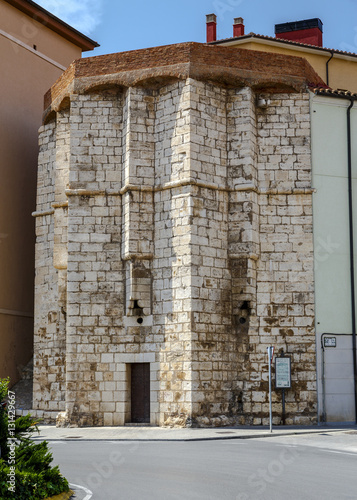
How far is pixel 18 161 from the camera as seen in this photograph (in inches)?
1116

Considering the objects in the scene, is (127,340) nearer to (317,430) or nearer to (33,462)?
(317,430)

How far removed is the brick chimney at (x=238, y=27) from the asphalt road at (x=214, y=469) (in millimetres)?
19784

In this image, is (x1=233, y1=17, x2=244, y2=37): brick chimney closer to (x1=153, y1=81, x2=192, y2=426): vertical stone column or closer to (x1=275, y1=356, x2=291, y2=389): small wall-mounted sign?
(x1=153, y1=81, x2=192, y2=426): vertical stone column

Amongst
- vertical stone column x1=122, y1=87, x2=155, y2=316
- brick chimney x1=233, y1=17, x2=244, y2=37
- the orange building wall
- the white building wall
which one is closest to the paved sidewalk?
the white building wall

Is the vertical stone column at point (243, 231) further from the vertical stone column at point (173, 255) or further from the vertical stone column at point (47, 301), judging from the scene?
the vertical stone column at point (47, 301)

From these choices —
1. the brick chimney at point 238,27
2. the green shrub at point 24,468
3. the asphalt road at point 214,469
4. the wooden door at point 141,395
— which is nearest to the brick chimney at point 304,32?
the brick chimney at point 238,27

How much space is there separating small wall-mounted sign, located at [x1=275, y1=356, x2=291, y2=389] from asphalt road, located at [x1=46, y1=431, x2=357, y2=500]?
3.62 metres

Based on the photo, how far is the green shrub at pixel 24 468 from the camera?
28.8 feet

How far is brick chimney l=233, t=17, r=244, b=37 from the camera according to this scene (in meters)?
32.4

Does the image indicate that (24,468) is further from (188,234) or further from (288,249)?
(288,249)

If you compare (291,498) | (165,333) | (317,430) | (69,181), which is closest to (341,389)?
(317,430)

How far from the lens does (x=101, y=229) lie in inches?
885

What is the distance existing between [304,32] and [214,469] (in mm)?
24780

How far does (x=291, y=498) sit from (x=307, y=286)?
12711 millimetres
